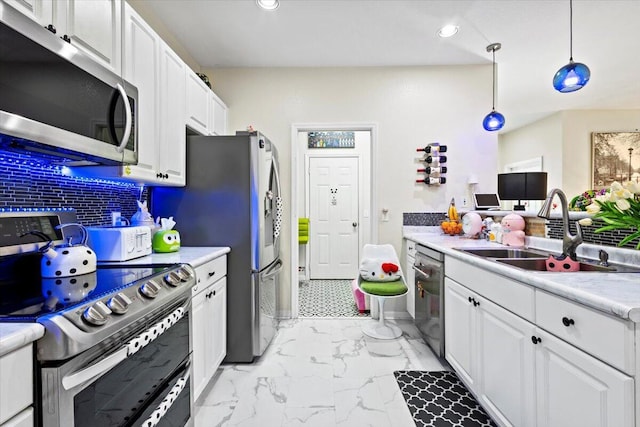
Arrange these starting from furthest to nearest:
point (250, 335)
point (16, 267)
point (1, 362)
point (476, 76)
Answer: point (476, 76) → point (250, 335) → point (16, 267) → point (1, 362)

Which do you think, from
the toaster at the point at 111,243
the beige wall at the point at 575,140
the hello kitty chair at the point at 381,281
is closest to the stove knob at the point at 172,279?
the toaster at the point at 111,243

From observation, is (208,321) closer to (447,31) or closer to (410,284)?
(410,284)

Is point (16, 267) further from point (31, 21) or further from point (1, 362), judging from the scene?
point (31, 21)

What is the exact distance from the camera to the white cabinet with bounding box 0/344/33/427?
657 mm

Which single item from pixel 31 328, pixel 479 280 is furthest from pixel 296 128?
pixel 31 328

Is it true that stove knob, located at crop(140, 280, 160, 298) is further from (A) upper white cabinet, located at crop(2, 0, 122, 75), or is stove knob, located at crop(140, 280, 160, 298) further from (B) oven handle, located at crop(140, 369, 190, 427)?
(A) upper white cabinet, located at crop(2, 0, 122, 75)

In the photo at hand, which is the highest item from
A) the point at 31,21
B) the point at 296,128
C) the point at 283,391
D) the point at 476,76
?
the point at 476,76

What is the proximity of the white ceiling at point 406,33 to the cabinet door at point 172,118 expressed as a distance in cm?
58

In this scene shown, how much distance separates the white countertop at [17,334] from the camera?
0.66 meters

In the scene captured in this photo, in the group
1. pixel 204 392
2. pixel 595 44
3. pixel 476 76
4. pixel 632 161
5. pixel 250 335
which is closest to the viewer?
pixel 204 392

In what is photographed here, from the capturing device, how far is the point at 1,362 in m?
0.65

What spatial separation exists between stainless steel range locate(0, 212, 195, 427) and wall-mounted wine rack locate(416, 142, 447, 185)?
8.51 ft

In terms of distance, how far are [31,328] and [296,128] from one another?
114 inches

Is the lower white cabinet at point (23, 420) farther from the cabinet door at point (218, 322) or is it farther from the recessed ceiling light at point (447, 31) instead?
the recessed ceiling light at point (447, 31)
